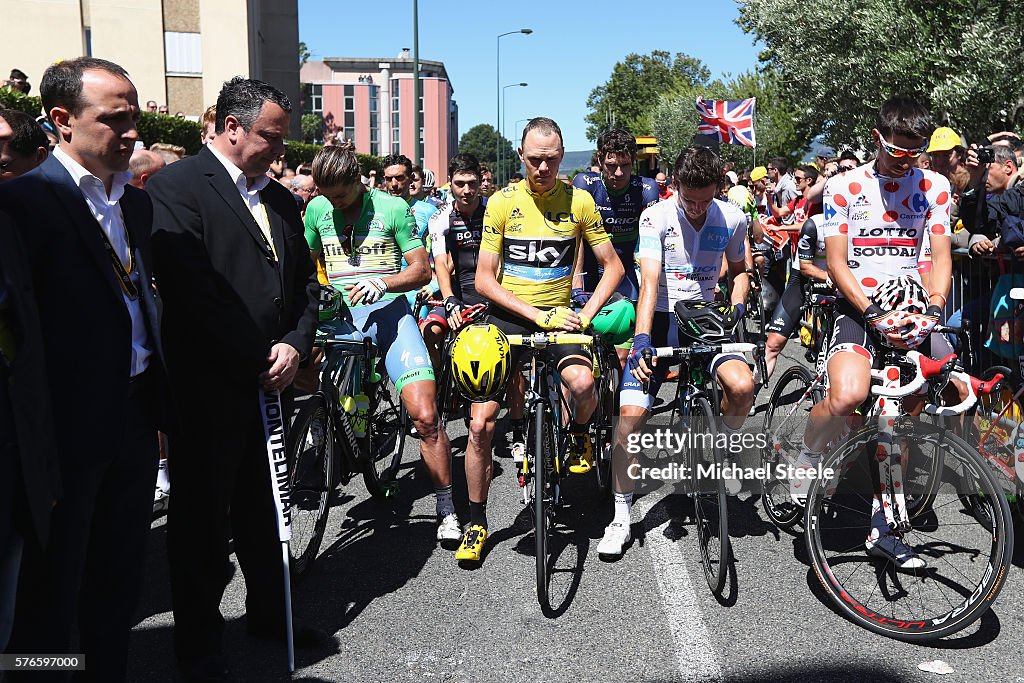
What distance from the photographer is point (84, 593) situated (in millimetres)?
3248

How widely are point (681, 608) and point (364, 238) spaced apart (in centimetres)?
290

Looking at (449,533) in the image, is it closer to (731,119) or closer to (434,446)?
(434,446)

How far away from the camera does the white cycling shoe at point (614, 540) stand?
16.2ft

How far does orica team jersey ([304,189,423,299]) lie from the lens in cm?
576

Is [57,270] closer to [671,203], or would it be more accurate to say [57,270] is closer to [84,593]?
[84,593]

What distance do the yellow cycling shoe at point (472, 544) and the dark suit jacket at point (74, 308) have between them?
88.4 inches

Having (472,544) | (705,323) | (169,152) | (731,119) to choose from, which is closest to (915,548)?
(705,323)

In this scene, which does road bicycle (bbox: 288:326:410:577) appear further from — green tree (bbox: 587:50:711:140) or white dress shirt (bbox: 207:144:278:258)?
green tree (bbox: 587:50:711:140)

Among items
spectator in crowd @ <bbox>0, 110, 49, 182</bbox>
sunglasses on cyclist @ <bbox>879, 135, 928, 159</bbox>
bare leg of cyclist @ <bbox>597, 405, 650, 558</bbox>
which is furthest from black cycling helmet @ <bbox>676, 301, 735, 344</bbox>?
spectator in crowd @ <bbox>0, 110, 49, 182</bbox>

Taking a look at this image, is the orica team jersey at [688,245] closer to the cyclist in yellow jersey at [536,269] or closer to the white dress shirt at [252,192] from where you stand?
the cyclist in yellow jersey at [536,269]

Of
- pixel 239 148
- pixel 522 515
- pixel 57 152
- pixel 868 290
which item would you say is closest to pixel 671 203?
pixel 868 290

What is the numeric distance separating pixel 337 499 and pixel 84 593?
112 inches

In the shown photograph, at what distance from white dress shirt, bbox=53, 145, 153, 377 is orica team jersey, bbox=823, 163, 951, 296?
331 centimetres

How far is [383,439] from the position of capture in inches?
242
